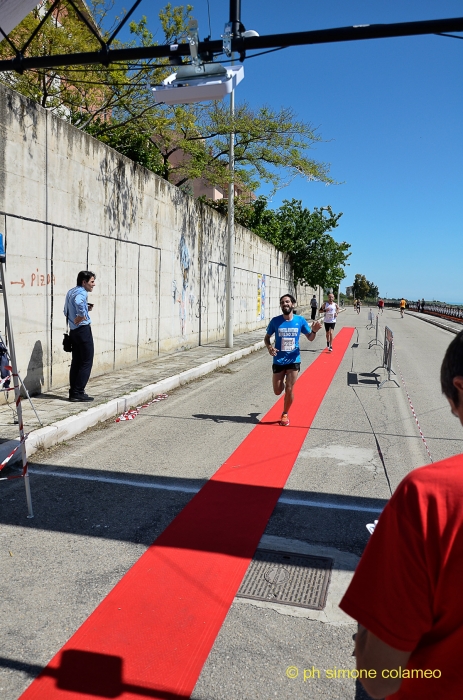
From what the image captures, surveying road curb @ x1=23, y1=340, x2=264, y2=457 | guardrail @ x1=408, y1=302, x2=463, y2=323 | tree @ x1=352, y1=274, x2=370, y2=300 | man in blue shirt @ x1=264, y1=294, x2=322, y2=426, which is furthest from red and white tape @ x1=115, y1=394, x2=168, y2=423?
tree @ x1=352, y1=274, x2=370, y2=300

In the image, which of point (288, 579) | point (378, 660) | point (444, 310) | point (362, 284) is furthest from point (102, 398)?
point (362, 284)

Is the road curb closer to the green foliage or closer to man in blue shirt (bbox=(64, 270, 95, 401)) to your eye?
man in blue shirt (bbox=(64, 270, 95, 401))

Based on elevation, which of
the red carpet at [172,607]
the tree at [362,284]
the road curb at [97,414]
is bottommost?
the red carpet at [172,607]

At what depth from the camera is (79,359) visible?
9094 millimetres

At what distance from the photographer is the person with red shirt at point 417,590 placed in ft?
4.22

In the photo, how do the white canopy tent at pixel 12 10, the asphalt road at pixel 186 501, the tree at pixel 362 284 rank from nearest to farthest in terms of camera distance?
the asphalt road at pixel 186 501 → the white canopy tent at pixel 12 10 → the tree at pixel 362 284

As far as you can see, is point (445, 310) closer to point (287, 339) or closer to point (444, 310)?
point (444, 310)

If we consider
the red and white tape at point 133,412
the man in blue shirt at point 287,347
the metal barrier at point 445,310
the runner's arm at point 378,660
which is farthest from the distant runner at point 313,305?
the runner's arm at point 378,660

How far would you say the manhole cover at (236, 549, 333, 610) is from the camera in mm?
3699

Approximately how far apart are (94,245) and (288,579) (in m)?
8.70

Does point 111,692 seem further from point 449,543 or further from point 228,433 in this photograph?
point 228,433

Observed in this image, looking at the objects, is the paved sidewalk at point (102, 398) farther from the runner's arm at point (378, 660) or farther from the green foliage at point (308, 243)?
the green foliage at point (308, 243)

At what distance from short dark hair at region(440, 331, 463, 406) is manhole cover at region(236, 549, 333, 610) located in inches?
102

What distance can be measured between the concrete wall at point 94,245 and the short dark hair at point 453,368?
26.5 ft
